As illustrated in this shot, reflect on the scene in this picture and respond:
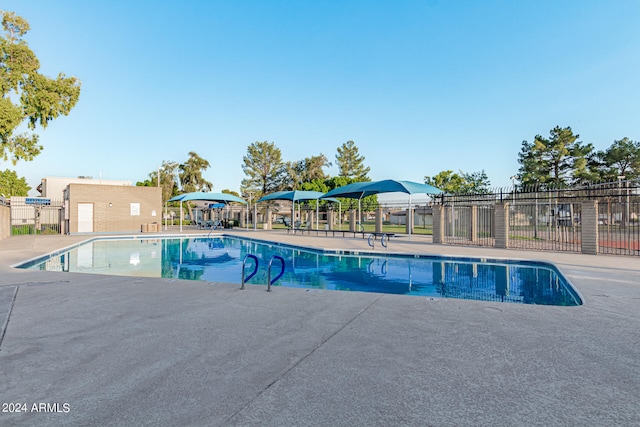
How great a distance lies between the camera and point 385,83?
2022cm

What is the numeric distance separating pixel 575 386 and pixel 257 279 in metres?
7.48

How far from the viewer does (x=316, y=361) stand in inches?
119

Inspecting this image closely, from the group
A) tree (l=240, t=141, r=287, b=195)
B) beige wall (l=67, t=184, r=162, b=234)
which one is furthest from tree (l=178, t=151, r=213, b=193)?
beige wall (l=67, t=184, r=162, b=234)

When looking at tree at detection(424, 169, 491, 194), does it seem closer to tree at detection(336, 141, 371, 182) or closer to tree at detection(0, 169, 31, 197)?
tree at detection(336, 141, 371, 182)

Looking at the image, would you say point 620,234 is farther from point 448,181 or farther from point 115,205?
point 115,205

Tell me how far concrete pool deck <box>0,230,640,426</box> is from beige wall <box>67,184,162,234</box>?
806 inches

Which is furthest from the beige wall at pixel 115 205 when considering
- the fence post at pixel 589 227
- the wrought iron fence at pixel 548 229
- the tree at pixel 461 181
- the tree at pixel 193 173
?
the tree at pixel 461 181

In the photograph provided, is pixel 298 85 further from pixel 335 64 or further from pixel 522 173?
pixel 522 173

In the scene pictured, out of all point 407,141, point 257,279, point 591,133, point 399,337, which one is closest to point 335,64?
point 407,141

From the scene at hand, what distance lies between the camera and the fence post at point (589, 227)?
1152cm

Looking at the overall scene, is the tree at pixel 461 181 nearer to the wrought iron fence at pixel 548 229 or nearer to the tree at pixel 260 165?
the wrought iron fence at pixel 548 229

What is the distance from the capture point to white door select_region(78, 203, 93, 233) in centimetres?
2250

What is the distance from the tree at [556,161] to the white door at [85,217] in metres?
35.8

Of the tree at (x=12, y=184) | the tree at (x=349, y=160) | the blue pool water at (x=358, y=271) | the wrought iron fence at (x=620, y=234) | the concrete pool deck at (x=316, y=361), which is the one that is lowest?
the blue pool water at (x=358, y=271)
